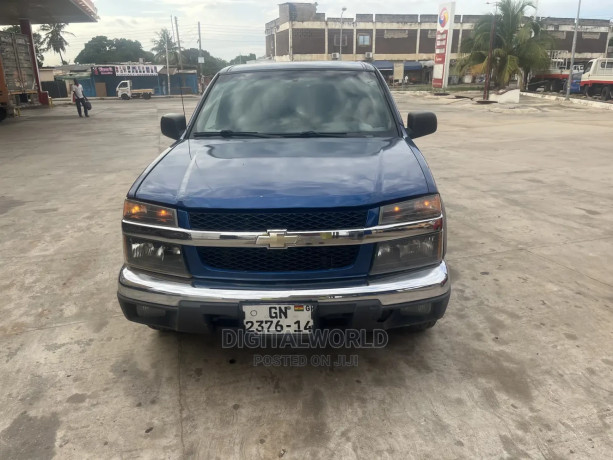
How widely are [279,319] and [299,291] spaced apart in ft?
0.56

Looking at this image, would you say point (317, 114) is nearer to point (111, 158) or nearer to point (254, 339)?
point (254, 339)

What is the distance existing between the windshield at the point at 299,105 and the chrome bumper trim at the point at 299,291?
1319 mm

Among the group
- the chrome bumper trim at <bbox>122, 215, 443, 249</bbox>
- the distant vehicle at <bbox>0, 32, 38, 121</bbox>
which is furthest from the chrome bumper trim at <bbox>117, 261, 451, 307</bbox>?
the distant vehicle at <bbox>0, 32, 38, 121</bbox>

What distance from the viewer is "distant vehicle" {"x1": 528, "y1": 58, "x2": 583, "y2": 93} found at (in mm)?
34094

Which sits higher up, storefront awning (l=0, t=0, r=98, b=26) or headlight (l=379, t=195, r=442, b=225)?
storefront awning (l=0, t=0, r=98, b=26)

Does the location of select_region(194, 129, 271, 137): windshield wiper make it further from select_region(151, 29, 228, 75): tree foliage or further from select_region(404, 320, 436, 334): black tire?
select_region(151, 29, 228, 75): tree foliage

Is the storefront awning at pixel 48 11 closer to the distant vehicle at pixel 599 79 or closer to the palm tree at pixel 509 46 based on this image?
the palm tree at pixel 509 46

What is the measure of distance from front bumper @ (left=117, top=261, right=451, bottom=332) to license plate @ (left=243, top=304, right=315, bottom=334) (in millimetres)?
31

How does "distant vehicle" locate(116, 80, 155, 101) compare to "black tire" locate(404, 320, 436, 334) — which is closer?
"black tire" locate(404, 320, 436, 334)

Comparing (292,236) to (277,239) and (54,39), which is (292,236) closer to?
(277,239)

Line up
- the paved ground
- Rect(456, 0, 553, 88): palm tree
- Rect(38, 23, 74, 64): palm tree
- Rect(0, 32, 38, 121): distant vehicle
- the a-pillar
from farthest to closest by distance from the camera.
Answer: Rect(38, 23, 74, 64): palm tree < Rect(456, 0, 553, 88): palm tree < the a-pillar < Rect(0, 32, 38, 121): distant vehicle < the paved ground

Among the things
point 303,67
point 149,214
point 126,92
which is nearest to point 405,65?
point 126,92

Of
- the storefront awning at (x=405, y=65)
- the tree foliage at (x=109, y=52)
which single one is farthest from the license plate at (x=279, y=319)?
the tree foliage at (x=109, y=52)

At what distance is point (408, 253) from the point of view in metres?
2.42
